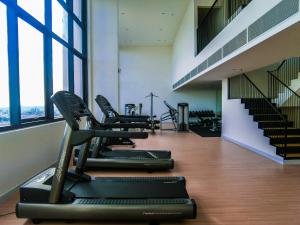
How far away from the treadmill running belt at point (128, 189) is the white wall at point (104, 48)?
5141 millimetres

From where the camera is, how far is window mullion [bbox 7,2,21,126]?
306 centimetres

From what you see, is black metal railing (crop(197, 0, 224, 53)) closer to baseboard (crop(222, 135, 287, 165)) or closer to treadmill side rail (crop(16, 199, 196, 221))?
baseboard (crop(222, 135, 287, 165))

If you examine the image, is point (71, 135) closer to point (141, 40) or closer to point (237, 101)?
point (237, 101)

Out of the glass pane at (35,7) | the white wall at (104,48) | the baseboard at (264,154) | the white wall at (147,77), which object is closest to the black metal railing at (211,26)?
the white wall at (104,48)

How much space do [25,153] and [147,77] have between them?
1169 centimetres

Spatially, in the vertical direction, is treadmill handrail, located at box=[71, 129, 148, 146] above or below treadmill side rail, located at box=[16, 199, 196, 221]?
above

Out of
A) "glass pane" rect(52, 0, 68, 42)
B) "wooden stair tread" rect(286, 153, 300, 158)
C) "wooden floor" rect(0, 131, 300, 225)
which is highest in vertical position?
"glass pane" rect(52, 0, 68, 42)

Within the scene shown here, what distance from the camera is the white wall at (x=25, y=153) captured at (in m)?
2.75

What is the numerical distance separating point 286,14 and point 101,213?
300 centimetres

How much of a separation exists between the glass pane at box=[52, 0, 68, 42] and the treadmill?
2855 millimetres

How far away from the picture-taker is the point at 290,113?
22.0 feet

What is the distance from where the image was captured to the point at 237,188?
3.17 m

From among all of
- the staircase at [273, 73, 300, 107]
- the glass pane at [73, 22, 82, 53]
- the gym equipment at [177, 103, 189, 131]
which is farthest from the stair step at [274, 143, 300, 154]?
the glass pane at [73, 22, 82, 53]

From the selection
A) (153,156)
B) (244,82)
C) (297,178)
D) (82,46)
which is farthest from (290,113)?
(82,46)
